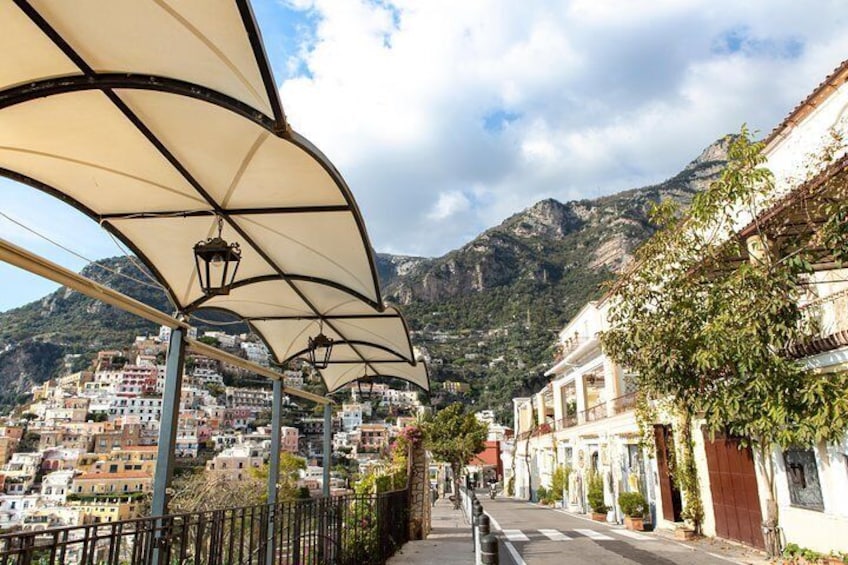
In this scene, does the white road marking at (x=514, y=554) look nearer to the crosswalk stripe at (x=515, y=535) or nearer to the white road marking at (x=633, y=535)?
the crosswalk stripe at (x=515, y=535)

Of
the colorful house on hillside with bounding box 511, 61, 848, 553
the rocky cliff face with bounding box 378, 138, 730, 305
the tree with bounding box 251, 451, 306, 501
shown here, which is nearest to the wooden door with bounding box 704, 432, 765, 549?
the colorful house on hillside with bounding box 511, 61, 848, 553

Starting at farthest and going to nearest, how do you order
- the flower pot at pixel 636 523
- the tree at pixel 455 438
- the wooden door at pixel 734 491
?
the tree at pixel 455 438 < the flower pot at pixel 636 523 < the wooden door at pixel 734 491

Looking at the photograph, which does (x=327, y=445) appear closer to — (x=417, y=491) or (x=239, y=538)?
(x=417, y=491)

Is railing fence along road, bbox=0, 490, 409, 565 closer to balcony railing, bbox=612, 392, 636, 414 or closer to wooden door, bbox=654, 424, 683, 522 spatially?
wooden door, bbox=654, 424, 683, 522

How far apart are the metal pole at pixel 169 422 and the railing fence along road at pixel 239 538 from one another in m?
0.41

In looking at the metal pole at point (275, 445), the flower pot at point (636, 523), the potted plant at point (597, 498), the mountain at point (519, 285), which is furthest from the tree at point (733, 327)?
the mountain at point (519, 285)

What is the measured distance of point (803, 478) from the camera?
31.5 feet

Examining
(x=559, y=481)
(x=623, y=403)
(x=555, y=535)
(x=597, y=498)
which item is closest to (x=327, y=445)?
(x=555, y=535)

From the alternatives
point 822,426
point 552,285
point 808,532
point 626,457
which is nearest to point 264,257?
point 822,426

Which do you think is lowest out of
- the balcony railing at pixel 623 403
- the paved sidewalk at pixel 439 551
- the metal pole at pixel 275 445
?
the paved sidewalk at pixel 439 551

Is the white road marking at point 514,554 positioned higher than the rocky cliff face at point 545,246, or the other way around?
the rocky cliff face at point 545,246

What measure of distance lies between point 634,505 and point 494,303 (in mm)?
98318

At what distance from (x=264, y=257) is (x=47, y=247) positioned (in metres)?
2.12

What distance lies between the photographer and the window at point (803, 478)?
9.26m
